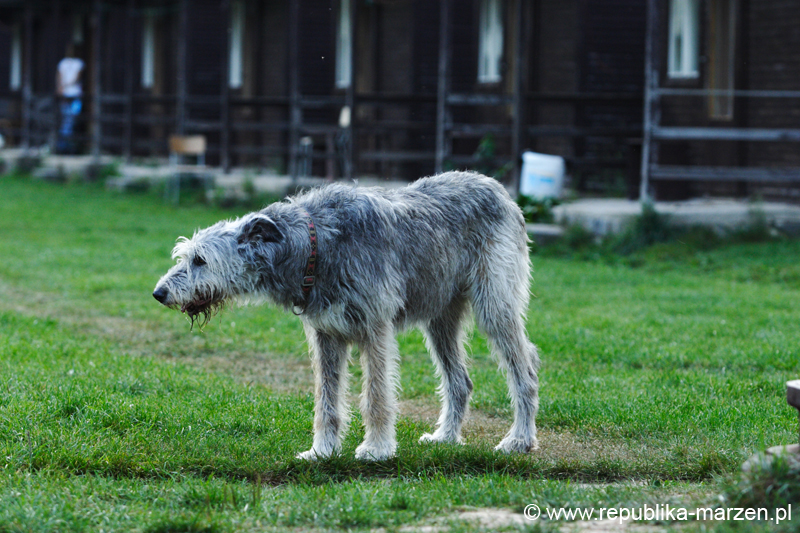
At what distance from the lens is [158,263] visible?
11359 mm

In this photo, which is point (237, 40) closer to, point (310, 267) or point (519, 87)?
point (519, 87)

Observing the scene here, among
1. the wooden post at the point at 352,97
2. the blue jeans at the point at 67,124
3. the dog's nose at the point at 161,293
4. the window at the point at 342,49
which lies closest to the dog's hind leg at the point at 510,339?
the dog's nose at the point at 161,293

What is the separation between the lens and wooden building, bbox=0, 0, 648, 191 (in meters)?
15.3

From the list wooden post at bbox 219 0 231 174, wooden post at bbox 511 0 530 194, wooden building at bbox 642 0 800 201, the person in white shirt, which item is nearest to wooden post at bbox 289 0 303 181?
wooden post at bbox 219 0 231 174

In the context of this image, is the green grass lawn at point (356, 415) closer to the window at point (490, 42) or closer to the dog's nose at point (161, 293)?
the dog's nose at point (161, 293)

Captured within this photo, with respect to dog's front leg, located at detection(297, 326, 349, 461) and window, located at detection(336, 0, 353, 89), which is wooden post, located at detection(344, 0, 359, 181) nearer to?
window, located at detection(336, 0, 353, 89)

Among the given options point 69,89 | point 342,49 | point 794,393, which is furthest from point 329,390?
point 69,89

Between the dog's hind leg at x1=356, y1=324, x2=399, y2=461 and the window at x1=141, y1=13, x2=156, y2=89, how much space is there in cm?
2438

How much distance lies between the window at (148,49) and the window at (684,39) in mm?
16786

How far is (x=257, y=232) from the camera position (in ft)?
15.6

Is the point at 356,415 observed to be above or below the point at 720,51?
below

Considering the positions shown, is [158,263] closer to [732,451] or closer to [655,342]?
[655,342]

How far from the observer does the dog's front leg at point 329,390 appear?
16.2 ft

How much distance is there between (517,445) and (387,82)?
16.5 meters
